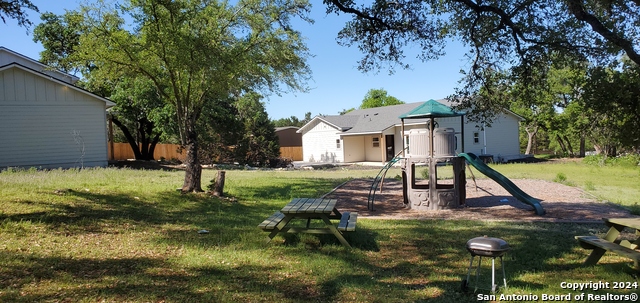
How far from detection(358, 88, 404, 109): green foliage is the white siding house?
4547 centimetres

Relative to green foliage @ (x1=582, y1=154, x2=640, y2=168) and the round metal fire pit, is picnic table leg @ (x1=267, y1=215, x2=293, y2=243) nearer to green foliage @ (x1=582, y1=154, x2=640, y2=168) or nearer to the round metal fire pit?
the round metal fire pit

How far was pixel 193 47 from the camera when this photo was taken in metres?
10.2

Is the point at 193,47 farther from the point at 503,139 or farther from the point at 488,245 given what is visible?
the point at 503,139

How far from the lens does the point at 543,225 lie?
8.09m

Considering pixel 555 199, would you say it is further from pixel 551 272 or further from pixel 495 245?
pixel 495 245

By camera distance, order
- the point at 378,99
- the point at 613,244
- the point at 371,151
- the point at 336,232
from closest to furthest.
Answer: the point at 613,244, the point at 336,232, the point at 371,151, the point at 378,99

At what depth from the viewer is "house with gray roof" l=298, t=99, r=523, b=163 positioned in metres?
33.4

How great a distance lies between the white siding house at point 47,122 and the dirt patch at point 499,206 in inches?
509

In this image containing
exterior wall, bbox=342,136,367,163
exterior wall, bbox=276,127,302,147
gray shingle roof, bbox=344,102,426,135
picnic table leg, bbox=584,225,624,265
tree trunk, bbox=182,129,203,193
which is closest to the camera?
picnic table leg, bbox=584,225,624,265

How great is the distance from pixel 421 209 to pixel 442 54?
148 inches

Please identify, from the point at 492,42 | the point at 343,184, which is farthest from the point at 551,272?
the point at 343,184

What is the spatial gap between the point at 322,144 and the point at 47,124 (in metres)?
23.0

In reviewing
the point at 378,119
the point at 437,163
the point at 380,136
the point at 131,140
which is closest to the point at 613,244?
the point at 437,163

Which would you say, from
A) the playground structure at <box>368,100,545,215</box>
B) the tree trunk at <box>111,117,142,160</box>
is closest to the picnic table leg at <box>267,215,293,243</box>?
the playground structure at <box>368,100,545,215</box>
